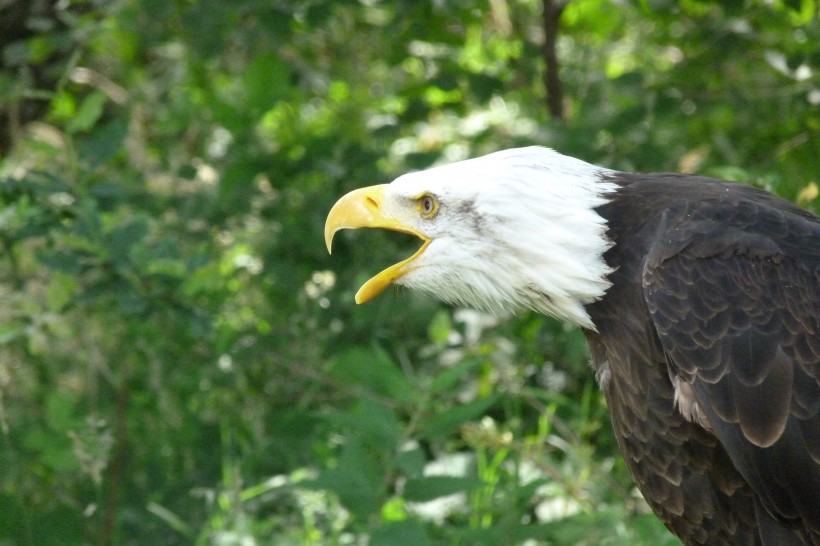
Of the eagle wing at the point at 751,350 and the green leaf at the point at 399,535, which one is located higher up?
the eagle wing at the point at 751,350

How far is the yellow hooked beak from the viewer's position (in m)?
3.32

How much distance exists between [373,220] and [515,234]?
471 millimetres

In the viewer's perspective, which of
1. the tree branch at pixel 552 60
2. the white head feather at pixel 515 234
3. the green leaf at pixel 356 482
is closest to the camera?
the white head feather at pixel 515 234

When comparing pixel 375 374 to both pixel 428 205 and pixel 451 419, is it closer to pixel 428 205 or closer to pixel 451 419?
pixel 451 419

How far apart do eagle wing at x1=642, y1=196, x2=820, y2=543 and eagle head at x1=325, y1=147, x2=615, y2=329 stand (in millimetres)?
271

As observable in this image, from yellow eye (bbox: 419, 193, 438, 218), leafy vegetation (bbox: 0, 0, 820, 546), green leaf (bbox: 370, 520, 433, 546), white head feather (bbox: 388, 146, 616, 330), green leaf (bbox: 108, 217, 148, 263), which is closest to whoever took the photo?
white head feather (bbox: 388, 146, 616, 330)

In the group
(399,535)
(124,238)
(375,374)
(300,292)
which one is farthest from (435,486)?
(300,292)

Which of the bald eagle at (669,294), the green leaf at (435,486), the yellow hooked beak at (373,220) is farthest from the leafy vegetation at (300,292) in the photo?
the bald eagle at (669,294)

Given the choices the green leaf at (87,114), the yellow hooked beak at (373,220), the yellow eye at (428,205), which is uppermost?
the yellow eye at (428,205)

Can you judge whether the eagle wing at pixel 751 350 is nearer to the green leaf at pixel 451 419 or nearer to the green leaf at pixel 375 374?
the green leaf at pixel 451 419

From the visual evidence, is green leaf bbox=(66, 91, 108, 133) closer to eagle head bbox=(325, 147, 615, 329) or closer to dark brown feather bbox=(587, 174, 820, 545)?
eagle head bbox=(325, 147, 615, 329)

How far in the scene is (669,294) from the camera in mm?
2877

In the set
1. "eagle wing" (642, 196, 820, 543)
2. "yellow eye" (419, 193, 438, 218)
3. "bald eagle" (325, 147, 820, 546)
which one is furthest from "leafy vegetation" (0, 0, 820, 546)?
"eagle wing" (642, 196, 820, 543)

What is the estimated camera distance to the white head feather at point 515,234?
3.11 metres
